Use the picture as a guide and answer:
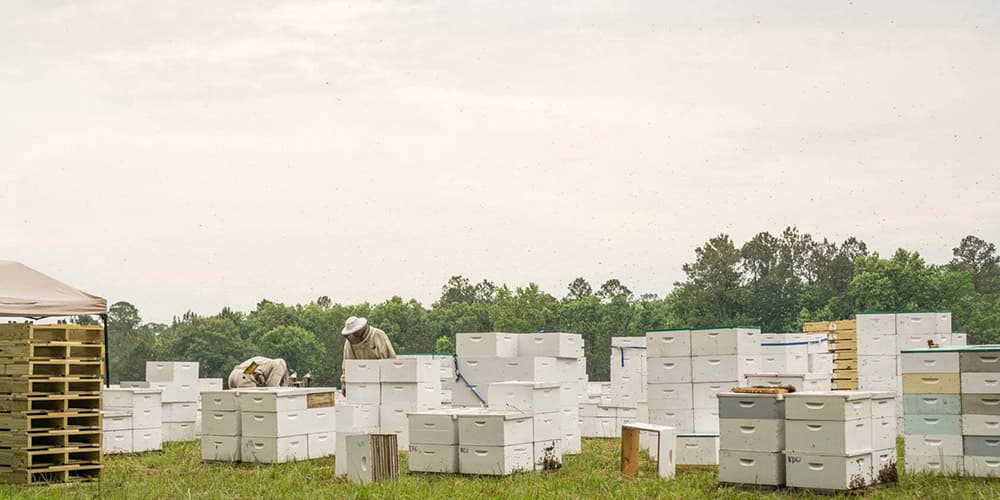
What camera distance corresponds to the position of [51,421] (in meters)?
15.5

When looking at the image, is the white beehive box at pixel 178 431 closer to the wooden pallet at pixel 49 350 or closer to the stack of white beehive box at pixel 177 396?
the stack of white beehive box at pixel 177 396

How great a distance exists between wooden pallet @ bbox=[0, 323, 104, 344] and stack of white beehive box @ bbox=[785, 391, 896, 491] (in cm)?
968

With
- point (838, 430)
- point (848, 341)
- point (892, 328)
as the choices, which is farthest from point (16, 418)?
point (848, 341)

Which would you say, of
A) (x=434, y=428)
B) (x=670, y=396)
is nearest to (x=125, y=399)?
(x=434, y=428)

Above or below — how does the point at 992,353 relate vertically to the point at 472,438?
above

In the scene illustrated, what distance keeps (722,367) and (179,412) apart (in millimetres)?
12231

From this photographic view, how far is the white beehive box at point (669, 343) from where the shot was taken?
16791mm

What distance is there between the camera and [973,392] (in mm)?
13477

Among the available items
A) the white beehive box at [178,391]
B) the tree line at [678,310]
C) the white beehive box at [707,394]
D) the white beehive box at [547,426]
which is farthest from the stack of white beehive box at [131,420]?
the tree line at [678,310]

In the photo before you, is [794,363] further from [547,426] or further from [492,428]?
[492,428]

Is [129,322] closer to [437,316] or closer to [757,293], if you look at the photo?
[437,316]

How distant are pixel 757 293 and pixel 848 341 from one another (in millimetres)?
47210

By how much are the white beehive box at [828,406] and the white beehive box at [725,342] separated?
381 cm

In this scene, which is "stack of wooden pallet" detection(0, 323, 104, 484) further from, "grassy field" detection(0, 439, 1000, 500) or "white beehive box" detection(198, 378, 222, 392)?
"white beehive box" detection(198, 378, 222, 392)
